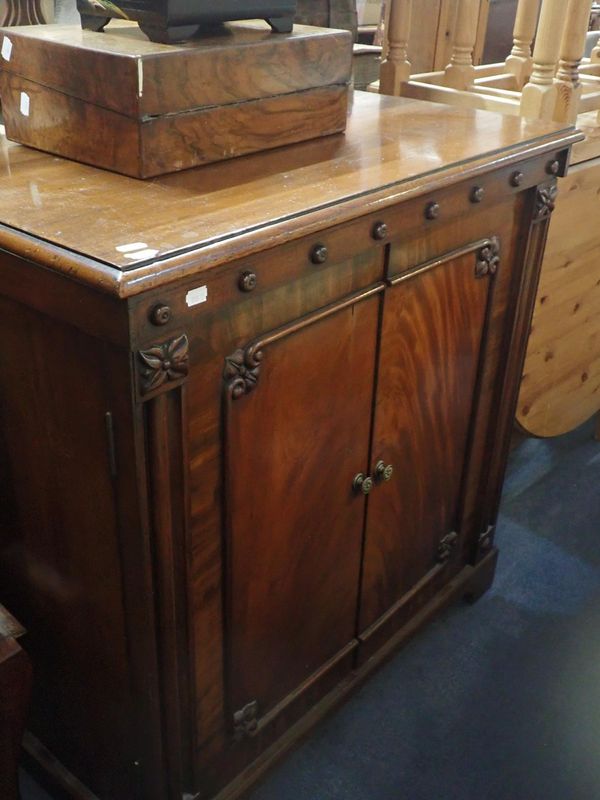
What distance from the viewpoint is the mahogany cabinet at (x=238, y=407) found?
2.90 feet

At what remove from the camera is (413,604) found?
5.48 feet

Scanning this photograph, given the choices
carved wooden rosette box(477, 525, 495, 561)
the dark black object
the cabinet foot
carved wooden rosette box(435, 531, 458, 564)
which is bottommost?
the cabinet foot

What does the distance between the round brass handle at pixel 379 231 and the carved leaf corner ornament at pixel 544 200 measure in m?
0.46

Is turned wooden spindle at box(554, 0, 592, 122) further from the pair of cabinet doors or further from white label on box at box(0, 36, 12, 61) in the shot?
white label on box at box(0, 36, 12, 61)

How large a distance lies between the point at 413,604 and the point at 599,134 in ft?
3.79

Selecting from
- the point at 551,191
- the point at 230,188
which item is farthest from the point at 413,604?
the point at 230,188

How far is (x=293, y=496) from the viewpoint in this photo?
1.19m

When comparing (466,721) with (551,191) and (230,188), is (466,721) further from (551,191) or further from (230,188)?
(230,188)

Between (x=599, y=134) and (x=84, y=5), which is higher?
(x=84, y=5)

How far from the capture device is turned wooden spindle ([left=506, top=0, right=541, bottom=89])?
2.13m

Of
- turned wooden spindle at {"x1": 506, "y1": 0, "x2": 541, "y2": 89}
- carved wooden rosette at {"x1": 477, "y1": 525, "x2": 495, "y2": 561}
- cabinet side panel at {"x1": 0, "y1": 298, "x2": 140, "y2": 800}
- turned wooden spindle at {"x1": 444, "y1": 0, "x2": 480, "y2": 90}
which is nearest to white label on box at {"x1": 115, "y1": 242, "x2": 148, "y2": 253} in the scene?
cabinet side panel at {"x1": 0, "y1": 298, "x2": 140, "y2": 800}

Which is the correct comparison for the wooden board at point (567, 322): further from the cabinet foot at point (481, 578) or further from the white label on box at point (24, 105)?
the white label on box at point (24, 105)

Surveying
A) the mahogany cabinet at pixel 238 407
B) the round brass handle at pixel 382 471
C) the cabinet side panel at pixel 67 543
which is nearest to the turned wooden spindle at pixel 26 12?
the mahogany cabinet at pixel 238 407

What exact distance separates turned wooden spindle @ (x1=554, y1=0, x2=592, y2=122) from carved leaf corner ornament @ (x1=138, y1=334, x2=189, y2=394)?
121 cm
